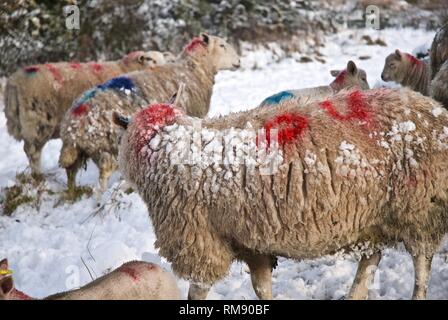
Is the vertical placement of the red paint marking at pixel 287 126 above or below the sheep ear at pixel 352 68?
above

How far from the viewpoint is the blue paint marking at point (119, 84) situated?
7.24 m

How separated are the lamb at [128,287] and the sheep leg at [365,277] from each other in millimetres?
1195

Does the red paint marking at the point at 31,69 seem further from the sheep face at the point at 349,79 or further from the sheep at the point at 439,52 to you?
the sheep at the point at 439,52

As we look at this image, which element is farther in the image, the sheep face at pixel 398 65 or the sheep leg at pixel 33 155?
the sheep face at pixel 398 65

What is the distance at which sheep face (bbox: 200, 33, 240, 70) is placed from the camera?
27.5 feet

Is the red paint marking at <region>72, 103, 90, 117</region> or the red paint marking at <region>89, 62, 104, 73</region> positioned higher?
the red paint marking at <region>72, 103, 90, 117</region>

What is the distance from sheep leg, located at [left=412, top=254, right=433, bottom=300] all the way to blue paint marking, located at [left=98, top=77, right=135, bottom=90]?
434 cm

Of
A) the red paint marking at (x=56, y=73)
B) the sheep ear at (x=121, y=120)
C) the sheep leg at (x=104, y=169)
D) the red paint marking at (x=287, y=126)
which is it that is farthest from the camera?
the red paint marking at (x=56, y=73)

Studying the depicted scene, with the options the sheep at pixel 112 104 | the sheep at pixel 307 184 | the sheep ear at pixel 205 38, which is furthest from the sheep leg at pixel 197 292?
the sheep ear at pixel 205 38

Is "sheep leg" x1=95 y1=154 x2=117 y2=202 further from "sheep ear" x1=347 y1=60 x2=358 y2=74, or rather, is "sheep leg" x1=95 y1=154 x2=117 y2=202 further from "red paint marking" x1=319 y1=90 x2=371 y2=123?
"red paint marking" x1=319 y1=90 x2=371 y2=123

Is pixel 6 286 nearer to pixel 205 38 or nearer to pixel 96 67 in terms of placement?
pixel 205 38

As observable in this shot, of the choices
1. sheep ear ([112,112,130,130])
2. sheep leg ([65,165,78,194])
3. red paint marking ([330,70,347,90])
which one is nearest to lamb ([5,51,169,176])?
sheep leg ([65,165,78,194])
